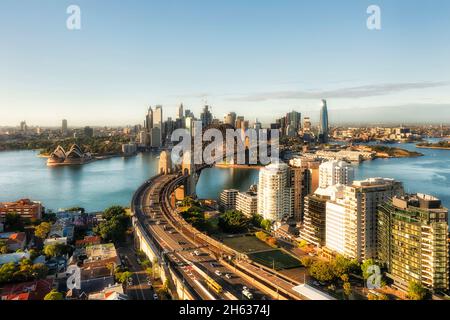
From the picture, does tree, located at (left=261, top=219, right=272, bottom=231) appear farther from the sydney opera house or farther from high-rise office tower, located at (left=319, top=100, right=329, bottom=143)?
high-rise office tower, located at (left=319, top=100, right=329, bottom=143)

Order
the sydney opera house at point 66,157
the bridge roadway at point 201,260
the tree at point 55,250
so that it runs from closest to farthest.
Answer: the bridge roadway at point 201,260, the tree at point 55,250, the sydney opera house at point 66,157

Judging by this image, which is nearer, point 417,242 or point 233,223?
point 417,242

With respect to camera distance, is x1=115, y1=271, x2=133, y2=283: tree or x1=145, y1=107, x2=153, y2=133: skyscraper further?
x1=145, y1=107, x2=153, y2=133: skyscraper

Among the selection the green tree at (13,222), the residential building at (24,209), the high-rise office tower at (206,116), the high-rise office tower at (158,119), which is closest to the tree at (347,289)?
the green tree at (13,222)

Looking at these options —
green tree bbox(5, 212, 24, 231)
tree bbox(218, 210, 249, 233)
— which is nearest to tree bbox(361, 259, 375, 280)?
tree bbox(218, 210, 249, 233)

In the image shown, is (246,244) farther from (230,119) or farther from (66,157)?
(230,119)

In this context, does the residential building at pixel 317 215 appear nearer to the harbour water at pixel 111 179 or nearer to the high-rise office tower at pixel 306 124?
the harbour water at pixel 111 179

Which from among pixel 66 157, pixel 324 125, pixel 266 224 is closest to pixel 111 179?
pixel 66 157
